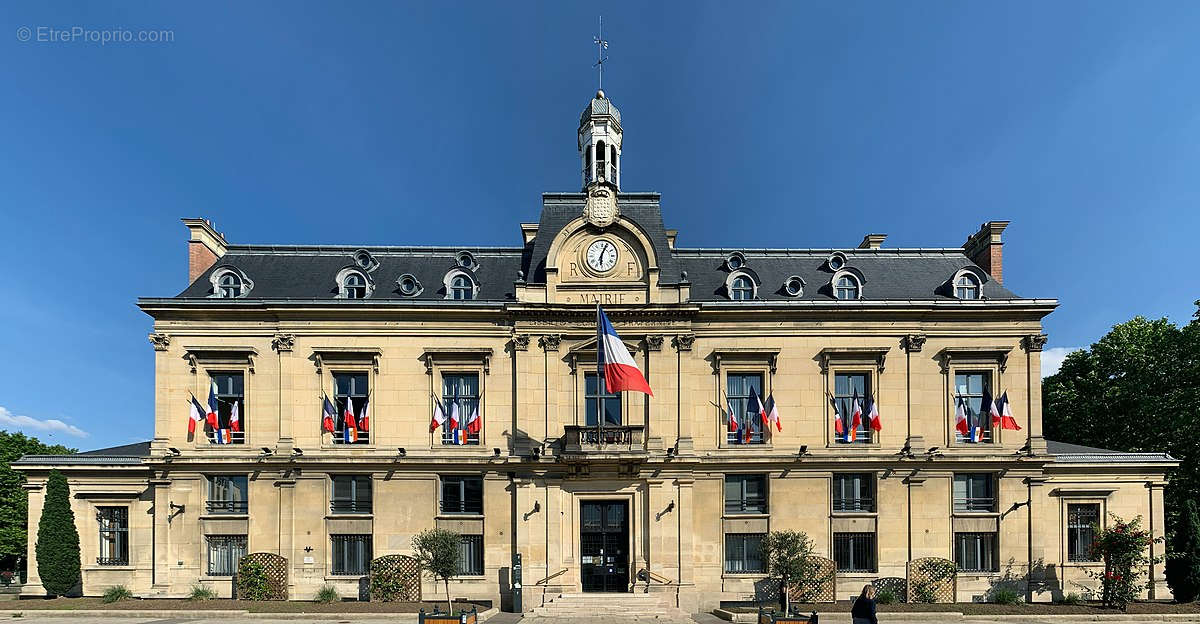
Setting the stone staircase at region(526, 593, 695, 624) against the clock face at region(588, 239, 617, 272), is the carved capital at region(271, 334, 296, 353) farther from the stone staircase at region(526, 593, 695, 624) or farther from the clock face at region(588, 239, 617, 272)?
the stone staircase at region(526, 593, 695, 624)

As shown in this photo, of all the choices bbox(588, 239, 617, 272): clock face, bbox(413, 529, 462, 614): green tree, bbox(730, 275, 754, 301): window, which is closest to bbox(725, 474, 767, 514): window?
bbox(730, 275, 754, 301): window

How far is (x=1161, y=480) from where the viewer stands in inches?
1300

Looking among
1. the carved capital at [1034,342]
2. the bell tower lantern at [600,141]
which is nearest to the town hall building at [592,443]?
the carved capital at [1034,342]

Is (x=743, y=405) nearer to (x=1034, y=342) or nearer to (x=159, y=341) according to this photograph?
(x=1034, y=342)

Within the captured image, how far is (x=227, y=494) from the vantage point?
32062 millimetres

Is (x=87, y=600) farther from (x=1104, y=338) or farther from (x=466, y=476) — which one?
(x=1104, y=338)

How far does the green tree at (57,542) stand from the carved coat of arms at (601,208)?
2777 cm

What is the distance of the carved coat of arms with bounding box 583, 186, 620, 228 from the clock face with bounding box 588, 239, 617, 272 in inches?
36.6

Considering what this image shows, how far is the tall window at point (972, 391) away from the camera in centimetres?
3288

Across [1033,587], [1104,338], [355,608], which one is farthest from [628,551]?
[1104,338]

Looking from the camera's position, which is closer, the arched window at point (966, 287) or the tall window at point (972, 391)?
the tall window at point (972, 391)

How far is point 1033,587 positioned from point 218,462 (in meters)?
38.6

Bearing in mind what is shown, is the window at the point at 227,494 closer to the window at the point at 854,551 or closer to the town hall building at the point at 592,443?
the town hall building at the point at 592,443

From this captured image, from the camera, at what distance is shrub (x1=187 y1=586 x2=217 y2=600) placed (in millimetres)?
30750
